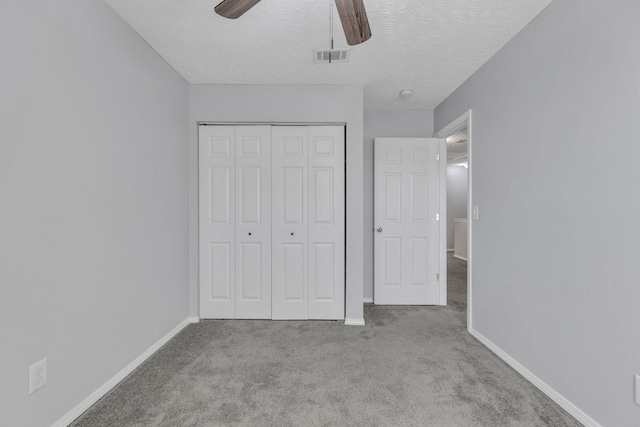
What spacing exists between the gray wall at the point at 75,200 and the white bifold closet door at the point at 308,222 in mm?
1076

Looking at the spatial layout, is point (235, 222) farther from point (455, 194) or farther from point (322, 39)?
point (455, 194)

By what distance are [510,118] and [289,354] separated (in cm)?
255

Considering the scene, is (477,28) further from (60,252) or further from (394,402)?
(60,252)

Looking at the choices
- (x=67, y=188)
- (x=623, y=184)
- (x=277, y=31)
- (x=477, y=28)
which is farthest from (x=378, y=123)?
(x=67, y=188)

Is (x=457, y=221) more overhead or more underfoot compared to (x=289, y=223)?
more underfoot

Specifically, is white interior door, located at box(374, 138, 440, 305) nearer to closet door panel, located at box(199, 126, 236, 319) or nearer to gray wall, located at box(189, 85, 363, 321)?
gray wall, located at box(189, 85, 363, 321)

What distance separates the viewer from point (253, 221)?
2.93 meters

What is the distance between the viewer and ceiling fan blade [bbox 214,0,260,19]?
1314 millimetres

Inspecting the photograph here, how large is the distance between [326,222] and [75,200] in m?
1.99

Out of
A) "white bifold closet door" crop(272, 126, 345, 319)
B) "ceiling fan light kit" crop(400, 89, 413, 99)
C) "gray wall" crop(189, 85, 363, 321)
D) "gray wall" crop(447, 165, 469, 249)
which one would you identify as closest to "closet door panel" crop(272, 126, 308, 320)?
"white bifold closet door" crop(272, 126, 345, 319)

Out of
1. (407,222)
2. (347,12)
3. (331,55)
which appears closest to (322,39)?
(331,55)

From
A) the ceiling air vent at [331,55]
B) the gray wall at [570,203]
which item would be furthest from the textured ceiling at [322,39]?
the gray wall at [570,203]

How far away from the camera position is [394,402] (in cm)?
170

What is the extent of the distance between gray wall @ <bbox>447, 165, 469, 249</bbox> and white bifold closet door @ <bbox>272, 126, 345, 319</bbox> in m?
5.76
